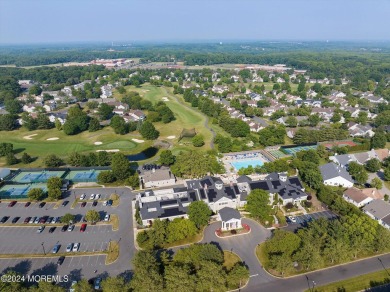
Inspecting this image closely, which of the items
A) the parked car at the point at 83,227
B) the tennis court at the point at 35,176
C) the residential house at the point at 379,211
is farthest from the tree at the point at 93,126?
the residential house at the point at 379,211

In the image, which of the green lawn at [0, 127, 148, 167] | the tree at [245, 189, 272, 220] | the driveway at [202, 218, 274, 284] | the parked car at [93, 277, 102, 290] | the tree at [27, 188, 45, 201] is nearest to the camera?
the parked car at [93, 277, 102, 290]

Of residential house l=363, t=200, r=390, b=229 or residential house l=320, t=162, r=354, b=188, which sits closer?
residential house l=363, t=200, r=390, b=229

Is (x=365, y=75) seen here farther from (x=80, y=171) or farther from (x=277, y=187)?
(x=80, y=171)

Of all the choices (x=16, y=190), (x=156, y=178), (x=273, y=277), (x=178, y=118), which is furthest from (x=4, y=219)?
(x=178, y=118)

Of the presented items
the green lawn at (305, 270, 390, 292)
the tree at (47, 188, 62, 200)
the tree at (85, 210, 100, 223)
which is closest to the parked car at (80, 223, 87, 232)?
the tree at (85, 210, 100, 223)

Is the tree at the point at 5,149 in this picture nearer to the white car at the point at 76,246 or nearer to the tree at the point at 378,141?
the white car at the point at 76,246

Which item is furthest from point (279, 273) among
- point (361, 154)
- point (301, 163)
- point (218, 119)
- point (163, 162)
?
point (218, 119)

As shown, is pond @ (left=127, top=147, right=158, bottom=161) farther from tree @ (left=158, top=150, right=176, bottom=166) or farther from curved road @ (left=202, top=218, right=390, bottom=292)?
curved road @ (left=202, top=218, right=390, bottom=292)
